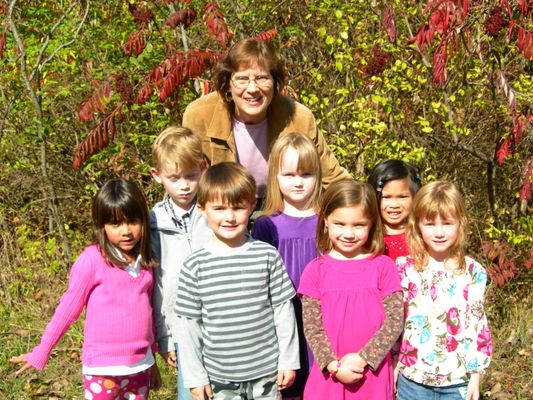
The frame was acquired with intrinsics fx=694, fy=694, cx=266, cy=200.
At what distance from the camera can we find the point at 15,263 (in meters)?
6.61

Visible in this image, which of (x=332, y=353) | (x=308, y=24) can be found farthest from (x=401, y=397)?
(x=308, y=24)

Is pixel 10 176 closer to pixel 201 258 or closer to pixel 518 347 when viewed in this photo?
pixel 201 258

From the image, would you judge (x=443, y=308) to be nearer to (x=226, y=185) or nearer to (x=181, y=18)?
(x=226, y=185)

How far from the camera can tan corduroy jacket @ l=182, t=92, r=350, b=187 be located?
3.72m

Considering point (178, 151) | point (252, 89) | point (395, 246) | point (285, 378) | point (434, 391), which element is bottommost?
point (434, 391)

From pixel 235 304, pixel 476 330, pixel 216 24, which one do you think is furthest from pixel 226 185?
pixel 216 24

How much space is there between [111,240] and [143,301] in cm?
33

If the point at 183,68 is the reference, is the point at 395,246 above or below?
below

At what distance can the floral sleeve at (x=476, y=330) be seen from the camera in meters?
3.10

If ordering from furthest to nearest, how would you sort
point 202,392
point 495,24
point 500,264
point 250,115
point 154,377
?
point 500,264 < point 495,24 < point 250,115 < point 154,377 < point 202,392

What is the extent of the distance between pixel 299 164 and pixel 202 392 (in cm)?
116

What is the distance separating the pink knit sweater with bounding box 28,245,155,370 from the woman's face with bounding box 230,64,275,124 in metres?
1.06

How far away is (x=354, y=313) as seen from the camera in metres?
3.07

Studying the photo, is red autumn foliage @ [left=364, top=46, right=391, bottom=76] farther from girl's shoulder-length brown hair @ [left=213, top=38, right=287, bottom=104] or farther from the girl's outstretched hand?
the girl's outstretched hand
